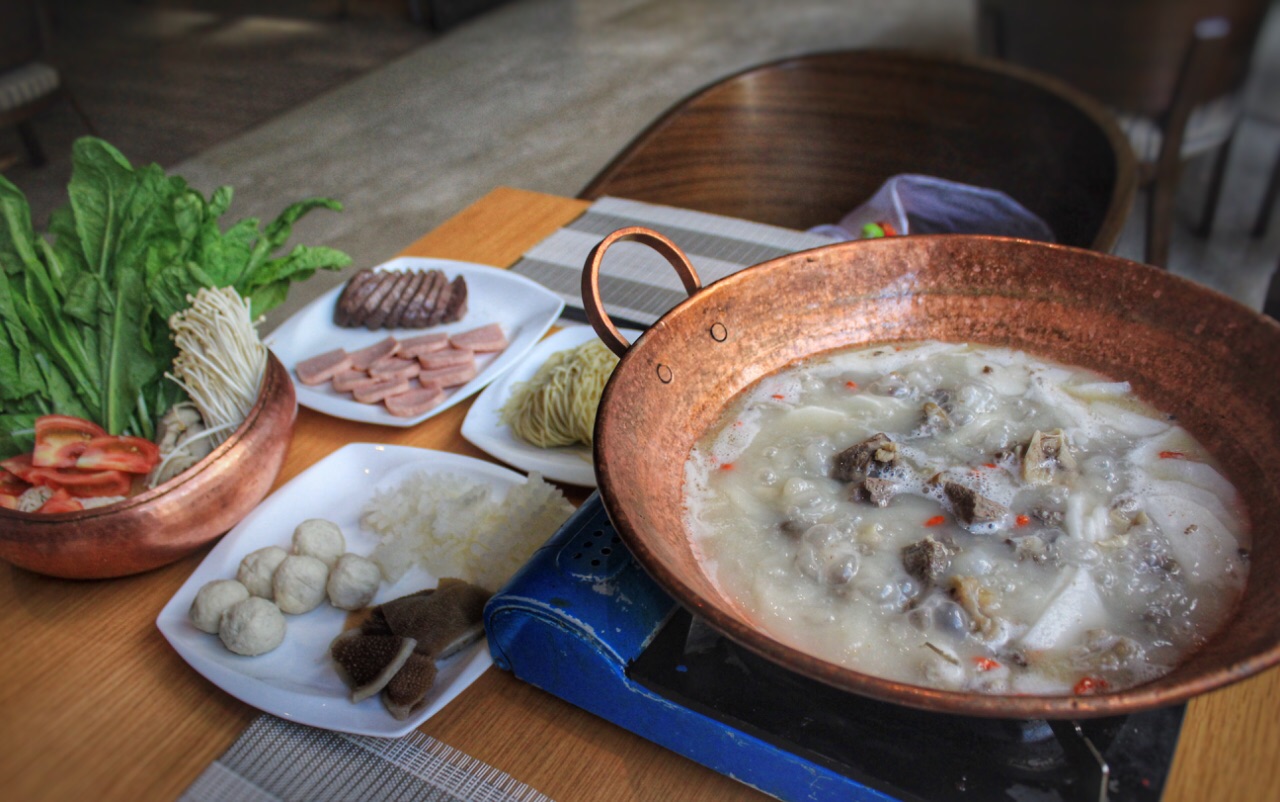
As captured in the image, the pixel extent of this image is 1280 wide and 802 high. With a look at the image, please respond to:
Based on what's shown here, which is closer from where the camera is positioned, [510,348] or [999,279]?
[999,279]

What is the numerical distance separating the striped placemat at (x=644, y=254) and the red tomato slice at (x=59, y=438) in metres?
0.90

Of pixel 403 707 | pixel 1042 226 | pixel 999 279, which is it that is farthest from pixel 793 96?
pixel 403 707

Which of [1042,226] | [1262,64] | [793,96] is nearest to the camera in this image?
[1042,226]

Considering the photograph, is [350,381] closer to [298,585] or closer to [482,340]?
[482,340]

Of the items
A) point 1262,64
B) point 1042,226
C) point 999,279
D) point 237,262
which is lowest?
point 1262,64

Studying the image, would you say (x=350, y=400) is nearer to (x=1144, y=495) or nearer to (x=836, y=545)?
(x=836, y=545)

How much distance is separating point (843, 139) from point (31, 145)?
191 inches

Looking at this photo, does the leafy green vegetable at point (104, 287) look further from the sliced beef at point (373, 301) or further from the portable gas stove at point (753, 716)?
the portable gas stove at point (753, 716)

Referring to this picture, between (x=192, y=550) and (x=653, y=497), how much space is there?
793 mm

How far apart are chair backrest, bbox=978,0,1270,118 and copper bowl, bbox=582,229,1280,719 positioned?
2.47 meters

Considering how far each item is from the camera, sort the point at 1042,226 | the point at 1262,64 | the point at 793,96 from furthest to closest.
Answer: the point at 1262,64
the point at 793,96
the point at 1042,226

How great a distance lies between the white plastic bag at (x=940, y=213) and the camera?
7.30 feet

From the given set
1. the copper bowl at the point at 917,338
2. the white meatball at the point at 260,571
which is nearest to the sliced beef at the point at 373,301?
the white meatball at the point at 260,571

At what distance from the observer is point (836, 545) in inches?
39.8
